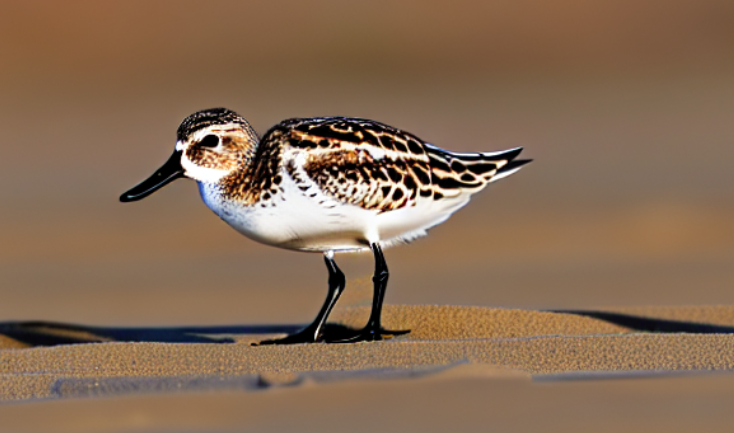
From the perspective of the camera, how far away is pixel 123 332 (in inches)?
347

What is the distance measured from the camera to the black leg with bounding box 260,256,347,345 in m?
7.74

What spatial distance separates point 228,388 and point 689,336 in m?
2.22

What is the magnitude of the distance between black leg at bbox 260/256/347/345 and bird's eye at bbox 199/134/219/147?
89 cm

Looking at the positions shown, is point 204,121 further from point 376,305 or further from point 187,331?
point 187,331

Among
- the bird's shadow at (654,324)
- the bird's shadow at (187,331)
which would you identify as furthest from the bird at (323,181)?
the bird's shadow at (654,324)

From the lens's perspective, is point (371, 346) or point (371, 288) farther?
point (371, 288)

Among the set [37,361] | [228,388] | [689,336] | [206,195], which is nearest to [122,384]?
[228,388]

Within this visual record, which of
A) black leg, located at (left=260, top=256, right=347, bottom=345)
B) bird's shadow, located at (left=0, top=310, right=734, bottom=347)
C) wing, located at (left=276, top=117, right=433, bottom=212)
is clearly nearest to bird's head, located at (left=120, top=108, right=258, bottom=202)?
wing, located at (left=276, top=117, right=433, bottom=212)

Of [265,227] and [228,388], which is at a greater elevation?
[265,227]

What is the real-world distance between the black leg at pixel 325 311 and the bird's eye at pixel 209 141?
2.91ft

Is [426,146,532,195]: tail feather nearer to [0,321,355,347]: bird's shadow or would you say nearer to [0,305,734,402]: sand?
[0,305,734,402]: sand

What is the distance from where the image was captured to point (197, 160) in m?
7.45

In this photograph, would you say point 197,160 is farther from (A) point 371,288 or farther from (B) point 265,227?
(A) point 371,288

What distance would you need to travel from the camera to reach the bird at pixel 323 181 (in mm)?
7234
